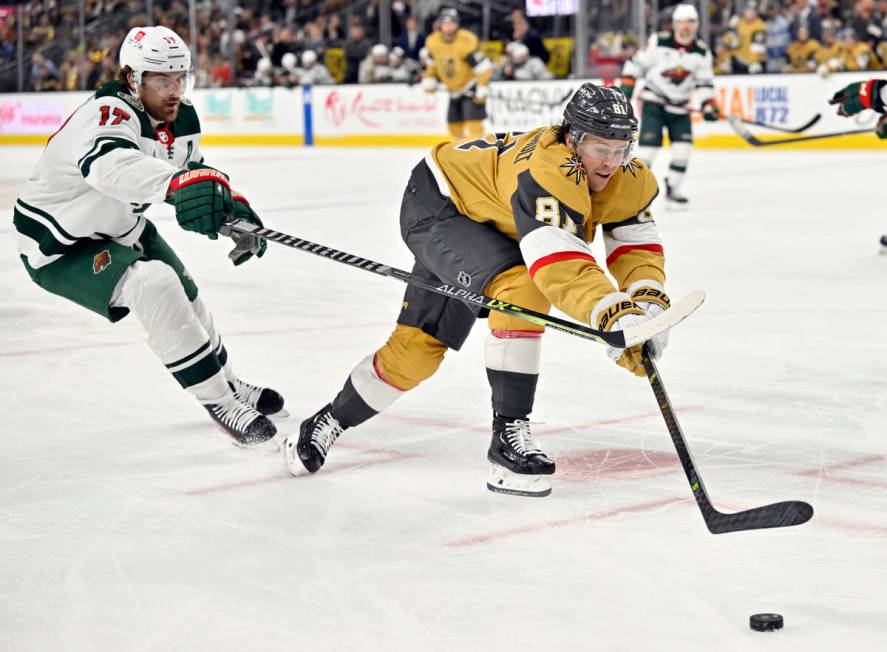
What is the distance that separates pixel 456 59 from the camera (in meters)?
12.0

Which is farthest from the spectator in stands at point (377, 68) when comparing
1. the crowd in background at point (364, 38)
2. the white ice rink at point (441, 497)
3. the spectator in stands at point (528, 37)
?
the white ice rink at point (441, 497)

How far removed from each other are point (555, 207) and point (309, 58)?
1342 cm

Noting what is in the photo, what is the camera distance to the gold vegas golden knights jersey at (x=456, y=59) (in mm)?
11953

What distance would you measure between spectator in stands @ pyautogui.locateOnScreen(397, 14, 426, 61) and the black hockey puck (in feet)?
44.2

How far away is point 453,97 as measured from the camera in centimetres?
1204

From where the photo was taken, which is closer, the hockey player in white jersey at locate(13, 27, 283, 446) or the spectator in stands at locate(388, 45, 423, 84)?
the hockey player in white jersey at locate(13, 27, 283, 446)

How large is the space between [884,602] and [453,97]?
10202 millimetres

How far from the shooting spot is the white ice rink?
83.0 inches

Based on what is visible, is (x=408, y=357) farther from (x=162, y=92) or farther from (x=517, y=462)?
(x=162, y=92)

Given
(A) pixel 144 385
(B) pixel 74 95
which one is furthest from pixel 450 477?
(B) pixel 74 95

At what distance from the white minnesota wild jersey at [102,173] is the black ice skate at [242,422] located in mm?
462

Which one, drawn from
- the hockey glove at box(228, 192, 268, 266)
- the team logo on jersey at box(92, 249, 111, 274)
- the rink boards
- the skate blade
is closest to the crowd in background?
the rink boards

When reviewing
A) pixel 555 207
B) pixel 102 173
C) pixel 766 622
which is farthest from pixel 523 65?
pixel 766 622

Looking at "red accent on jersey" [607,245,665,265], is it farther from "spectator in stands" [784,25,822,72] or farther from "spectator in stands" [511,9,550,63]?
A: "spectator in stands" [511,9,550,63]
